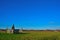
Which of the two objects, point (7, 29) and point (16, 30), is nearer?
point (7, 29)

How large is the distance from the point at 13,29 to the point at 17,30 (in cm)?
437

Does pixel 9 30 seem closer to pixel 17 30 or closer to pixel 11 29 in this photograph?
pixel 11 29

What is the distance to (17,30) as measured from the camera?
7206cm

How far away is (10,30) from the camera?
65.8 meters

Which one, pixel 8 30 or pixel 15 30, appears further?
pixel 15 30

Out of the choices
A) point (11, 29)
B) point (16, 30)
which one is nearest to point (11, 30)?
point (11, 29)

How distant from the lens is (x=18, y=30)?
7319 centimetres

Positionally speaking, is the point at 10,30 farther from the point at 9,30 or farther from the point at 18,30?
the point at 18,30

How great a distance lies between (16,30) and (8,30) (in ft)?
21.3

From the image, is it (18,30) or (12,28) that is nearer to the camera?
(12,28)

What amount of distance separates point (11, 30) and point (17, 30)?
550 cm

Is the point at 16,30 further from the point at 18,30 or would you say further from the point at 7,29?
the point at 7,29

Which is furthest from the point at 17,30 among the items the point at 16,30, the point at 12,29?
the point at 12,29

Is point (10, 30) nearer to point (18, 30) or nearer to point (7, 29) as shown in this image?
point (7, 29)
